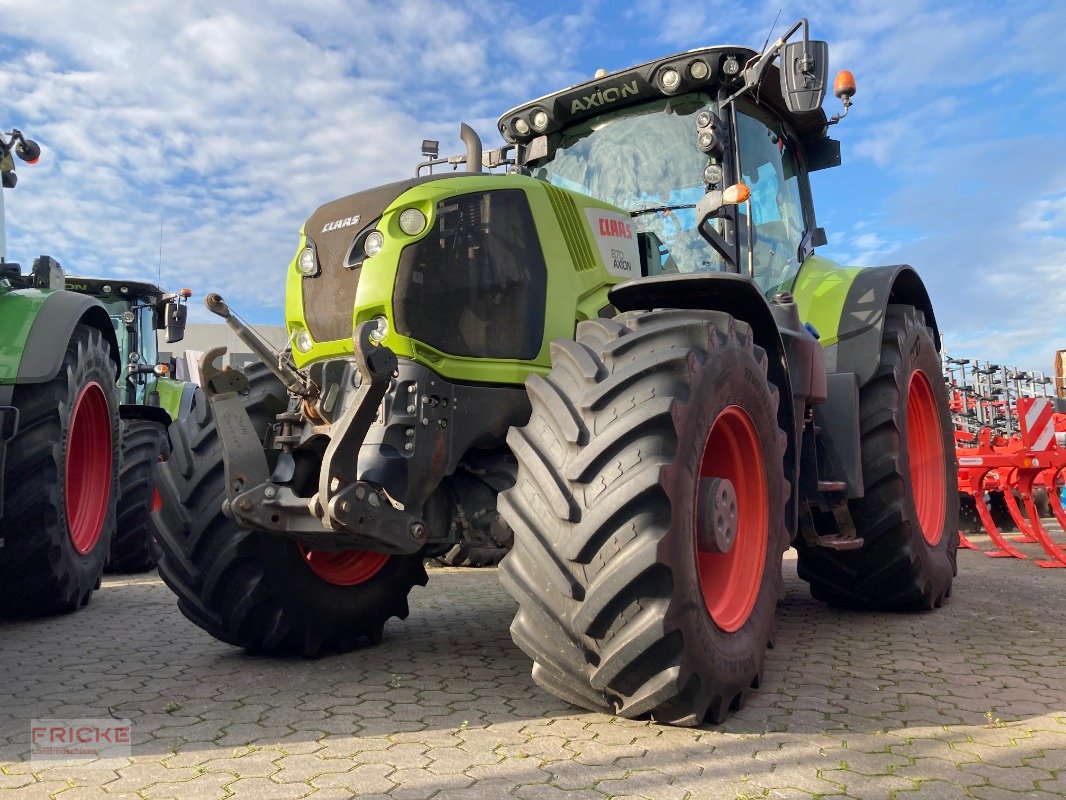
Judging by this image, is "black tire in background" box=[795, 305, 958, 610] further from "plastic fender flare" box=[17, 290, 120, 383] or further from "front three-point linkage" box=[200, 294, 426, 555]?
"plastic fender flare" box=[17, 290, 120, 383]

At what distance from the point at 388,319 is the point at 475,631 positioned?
6.53 ft

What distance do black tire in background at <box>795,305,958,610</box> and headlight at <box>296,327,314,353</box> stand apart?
2.75 meters

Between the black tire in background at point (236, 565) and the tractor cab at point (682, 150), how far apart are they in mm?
2035

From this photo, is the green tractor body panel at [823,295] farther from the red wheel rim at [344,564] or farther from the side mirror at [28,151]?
the side mirror at [28,151]

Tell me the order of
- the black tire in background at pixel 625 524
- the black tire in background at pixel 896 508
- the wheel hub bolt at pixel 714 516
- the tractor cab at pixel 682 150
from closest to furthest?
the black tire in background at pixel 625 524
the wheel hub bolt at pixel 714 516
the tractor cab at pixel 682 150
the black tire in background at pixel 896 508

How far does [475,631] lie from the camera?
184 inches

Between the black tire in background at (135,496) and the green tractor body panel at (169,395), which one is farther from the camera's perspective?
the green tractor body panel at (169,395)

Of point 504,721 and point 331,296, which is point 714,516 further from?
point 331,296

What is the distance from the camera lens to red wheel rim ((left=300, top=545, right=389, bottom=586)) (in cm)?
396

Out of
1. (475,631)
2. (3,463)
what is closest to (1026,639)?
(475,631)

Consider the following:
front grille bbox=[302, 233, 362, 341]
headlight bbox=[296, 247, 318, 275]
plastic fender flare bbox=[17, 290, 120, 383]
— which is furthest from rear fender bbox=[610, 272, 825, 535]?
plastic fender flare bbox=[17, 290, 120, 383]

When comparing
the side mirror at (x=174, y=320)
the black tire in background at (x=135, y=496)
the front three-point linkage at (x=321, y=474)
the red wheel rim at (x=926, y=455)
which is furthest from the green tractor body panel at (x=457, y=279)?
the side mirror at (x=174, y=320)

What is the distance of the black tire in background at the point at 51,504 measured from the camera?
4.76 meters

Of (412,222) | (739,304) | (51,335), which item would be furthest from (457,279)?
(51,335)
